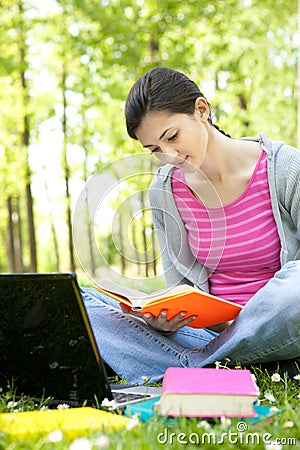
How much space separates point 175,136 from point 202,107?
168 millimetres

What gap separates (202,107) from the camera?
2.17 meters

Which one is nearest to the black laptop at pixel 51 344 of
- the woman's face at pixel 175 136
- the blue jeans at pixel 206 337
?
the blue jeans at pixel 206 337

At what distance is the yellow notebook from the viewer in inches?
50.4

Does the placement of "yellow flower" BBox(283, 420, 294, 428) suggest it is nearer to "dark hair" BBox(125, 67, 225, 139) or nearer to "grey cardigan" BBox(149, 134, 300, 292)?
"grey cardigan" BBox(149, 134, 300, 292)

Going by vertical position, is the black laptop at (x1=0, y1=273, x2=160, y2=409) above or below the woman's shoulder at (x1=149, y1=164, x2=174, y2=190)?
below

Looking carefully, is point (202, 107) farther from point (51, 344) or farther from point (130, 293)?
point (51, 344)

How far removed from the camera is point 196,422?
1327 millimetres

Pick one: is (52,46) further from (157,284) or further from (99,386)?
(99,386)

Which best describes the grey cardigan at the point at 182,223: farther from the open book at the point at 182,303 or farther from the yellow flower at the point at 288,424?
the yellow flower at the point at 288,424

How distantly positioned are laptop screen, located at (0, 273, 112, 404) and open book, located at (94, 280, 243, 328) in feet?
0.98

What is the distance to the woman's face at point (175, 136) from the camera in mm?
2082

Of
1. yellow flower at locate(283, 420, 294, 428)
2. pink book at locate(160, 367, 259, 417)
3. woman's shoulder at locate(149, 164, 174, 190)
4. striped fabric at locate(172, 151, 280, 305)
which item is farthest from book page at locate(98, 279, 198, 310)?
yellow flower at locate(283, 420, 294, 428)

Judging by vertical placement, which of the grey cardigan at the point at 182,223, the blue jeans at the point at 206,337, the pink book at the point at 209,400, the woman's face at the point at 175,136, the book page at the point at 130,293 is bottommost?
the blue jeans at the point at 206,337

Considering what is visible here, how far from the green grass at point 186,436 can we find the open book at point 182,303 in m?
0.44
